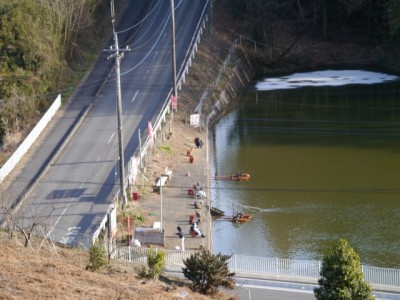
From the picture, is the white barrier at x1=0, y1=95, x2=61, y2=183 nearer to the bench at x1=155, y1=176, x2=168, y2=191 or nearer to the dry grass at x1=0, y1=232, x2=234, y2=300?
the bench at x1=155, y1=176, x2=168, y2=191

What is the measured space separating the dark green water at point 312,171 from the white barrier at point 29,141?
10.7m

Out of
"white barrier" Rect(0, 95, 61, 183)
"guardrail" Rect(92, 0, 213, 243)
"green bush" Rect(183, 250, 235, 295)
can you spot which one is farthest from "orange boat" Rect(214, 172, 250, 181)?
"green bush" Rect(183, 250, 235, 295)

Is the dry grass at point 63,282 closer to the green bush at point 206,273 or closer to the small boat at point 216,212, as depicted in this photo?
the green bush at point 206,273

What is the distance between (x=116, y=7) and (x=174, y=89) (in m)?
21.9

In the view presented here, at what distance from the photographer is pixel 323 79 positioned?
7012cm

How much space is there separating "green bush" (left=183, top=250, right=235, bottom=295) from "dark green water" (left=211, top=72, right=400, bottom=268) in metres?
9.36

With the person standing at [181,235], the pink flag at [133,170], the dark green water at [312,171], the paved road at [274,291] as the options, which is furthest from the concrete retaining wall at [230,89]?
the paved road at [274,291]

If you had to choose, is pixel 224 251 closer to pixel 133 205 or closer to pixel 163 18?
pixel 133 205

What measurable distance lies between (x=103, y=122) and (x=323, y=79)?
26.9m

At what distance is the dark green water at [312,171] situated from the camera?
1405 inches

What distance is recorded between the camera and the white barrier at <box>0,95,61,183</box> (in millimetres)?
41094

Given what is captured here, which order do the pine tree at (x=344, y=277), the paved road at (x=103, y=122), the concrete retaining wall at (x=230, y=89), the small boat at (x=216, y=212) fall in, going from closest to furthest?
the pine tree at (x=344, y=277) → the paved road at (x=103, y=122) → the small boat at (x=216, y=212) → the concrete retaining wall at (x=230, y=89)

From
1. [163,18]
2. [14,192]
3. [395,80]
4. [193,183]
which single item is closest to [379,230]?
[193,183]

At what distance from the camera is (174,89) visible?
5412 centimetres
